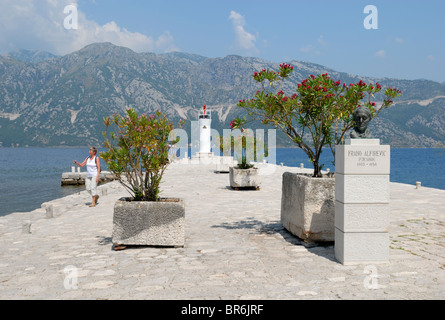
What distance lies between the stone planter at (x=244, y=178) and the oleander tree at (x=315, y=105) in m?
8.70

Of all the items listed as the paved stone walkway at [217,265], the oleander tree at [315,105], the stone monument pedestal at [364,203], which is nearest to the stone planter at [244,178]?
the paved stone walkway at [217,265]

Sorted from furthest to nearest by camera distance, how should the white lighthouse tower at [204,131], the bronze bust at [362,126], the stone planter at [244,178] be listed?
the white lighthouse tower at [204,131], the stone planter at [244,178], the bronze bust at [362,126]

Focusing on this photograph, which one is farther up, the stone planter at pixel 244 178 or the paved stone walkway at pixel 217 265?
the stone planter at pixel 244 178

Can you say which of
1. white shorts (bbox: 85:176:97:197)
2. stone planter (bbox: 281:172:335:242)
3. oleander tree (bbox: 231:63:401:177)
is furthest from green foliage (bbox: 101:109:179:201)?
white shorts (bbox: 85:176:97:197)

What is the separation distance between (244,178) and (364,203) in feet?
36.6

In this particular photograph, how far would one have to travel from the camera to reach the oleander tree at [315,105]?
7.17 metres

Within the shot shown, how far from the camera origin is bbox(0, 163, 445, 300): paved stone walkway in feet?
15.3

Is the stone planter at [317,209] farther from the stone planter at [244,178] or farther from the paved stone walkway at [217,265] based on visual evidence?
the stone planter at [244,178]

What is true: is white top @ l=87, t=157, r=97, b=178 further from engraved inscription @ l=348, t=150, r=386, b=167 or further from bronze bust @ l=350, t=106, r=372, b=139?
engraved inscription @ l=348, t=150, r=386, b=167

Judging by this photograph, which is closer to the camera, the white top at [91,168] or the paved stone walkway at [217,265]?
the paved stone walkway at [217,265]

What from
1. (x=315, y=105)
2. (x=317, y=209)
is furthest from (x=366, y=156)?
(x=315, y=105)

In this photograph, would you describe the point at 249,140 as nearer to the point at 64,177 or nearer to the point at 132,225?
the point at 132,225

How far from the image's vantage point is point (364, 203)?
5.85 meters
